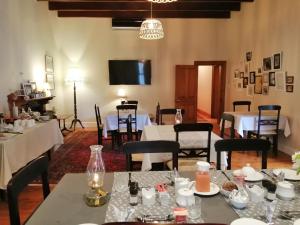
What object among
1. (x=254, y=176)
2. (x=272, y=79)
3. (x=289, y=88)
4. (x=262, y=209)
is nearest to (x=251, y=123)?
(x=289, y=88)

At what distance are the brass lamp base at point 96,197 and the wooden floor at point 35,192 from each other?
1770mm

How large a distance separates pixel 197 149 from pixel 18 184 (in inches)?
80.5

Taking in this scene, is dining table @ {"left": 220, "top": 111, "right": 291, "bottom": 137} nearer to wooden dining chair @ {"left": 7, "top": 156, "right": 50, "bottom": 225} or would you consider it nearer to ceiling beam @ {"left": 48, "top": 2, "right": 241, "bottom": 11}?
ceiling beam @ {"left": 48, "top": 2, "right": 241, "bottom": 11}

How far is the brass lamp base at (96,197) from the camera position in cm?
140

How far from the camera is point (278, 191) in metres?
1.49

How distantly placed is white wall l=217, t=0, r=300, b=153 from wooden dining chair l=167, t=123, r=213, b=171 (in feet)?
9.18

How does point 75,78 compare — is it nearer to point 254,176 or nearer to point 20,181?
point 20,181

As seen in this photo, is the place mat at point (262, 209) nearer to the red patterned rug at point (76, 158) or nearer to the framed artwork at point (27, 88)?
the red patterned rug at point (76, 158)

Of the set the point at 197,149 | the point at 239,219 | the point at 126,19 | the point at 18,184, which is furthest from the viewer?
the point at 126,19

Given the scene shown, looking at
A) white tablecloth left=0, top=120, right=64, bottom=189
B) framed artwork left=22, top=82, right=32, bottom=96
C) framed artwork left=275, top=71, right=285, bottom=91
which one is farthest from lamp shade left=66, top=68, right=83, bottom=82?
framed artwork left=275, top=71, right=285, bottom=91

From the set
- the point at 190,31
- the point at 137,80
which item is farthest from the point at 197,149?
the point at 190,31

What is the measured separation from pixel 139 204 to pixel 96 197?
0.23 m

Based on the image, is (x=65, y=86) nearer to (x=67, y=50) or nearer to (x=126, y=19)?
(x=67, y=50)

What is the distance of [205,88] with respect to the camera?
11391 mm
